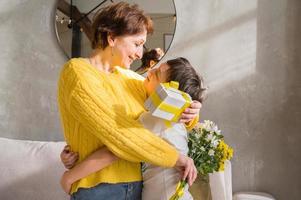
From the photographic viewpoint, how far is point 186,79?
4.38ft


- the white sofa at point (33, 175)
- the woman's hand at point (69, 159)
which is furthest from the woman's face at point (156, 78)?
the white sofa at point (33, 175)

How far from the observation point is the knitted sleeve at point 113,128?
1.14 m

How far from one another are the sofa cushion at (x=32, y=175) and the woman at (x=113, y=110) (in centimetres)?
101

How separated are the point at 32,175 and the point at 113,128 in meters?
1.29

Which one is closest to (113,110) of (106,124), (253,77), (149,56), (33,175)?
(106,124)

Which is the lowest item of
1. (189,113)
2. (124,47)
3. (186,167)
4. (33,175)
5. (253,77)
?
(33,175)

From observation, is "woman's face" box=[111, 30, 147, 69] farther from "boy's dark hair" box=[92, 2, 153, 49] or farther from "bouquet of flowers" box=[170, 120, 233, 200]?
"bouquet of flowers" box=[170, 120, 233, 200]

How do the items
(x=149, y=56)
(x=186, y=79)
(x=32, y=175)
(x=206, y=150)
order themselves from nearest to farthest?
(x=186, y=79) → (x=206, y=150) → (x=32, y=175) → (x=149, y=56)

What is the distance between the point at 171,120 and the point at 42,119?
173 cm

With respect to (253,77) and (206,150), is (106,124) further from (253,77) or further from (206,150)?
(253,77)

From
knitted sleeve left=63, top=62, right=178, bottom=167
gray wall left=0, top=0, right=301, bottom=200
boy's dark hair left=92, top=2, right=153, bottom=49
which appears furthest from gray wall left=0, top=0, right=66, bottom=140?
knitted sleeve left=63, top=62, right=178, bottom=167

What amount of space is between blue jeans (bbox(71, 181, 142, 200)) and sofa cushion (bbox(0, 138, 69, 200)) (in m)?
1.02

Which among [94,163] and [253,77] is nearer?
[94,163]

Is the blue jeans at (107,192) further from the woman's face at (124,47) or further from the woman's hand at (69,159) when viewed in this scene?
the woman's face at (124,47)
